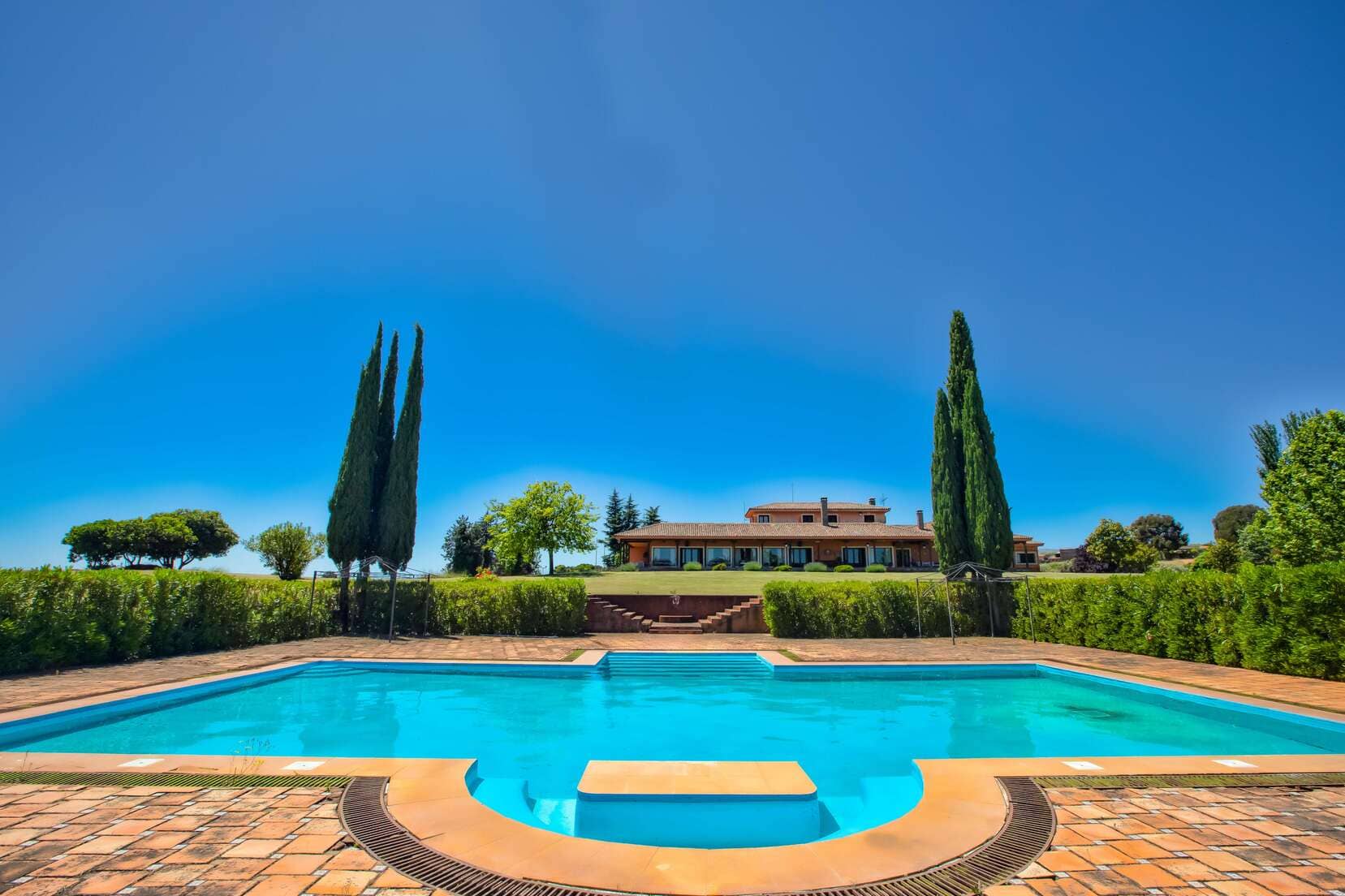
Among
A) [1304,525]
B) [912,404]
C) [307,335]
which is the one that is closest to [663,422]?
[912,404]

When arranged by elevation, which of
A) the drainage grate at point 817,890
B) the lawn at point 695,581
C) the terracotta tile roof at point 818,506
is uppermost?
the terracotta tile roof at point 818,506

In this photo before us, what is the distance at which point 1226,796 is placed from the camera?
434cm

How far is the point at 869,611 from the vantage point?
1750 cm

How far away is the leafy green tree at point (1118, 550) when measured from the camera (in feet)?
116

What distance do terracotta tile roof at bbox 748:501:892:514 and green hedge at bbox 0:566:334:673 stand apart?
38796 mm

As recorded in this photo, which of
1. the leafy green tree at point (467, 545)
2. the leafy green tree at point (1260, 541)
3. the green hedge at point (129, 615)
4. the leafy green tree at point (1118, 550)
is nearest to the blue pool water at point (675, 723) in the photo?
the green hedge at point (129, 615)

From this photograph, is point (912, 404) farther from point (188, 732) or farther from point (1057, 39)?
point (188, 732)

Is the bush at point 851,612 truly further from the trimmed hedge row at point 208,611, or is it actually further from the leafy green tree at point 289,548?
the leafy green tree at point 289,548

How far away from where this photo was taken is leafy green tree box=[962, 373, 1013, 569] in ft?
59.4

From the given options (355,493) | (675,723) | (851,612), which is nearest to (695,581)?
(851,612)

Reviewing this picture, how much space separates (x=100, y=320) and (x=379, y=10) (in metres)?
12.0

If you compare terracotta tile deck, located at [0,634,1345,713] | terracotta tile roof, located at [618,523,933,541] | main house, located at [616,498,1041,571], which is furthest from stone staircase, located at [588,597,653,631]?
terracotta tile roof, located at [618,523,933,541]

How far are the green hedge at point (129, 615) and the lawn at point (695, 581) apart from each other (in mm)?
10823

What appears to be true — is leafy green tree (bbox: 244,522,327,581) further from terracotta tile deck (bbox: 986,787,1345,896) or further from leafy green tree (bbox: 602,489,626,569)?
terracotta tile deck (bbox: 986,787,1345,896)
